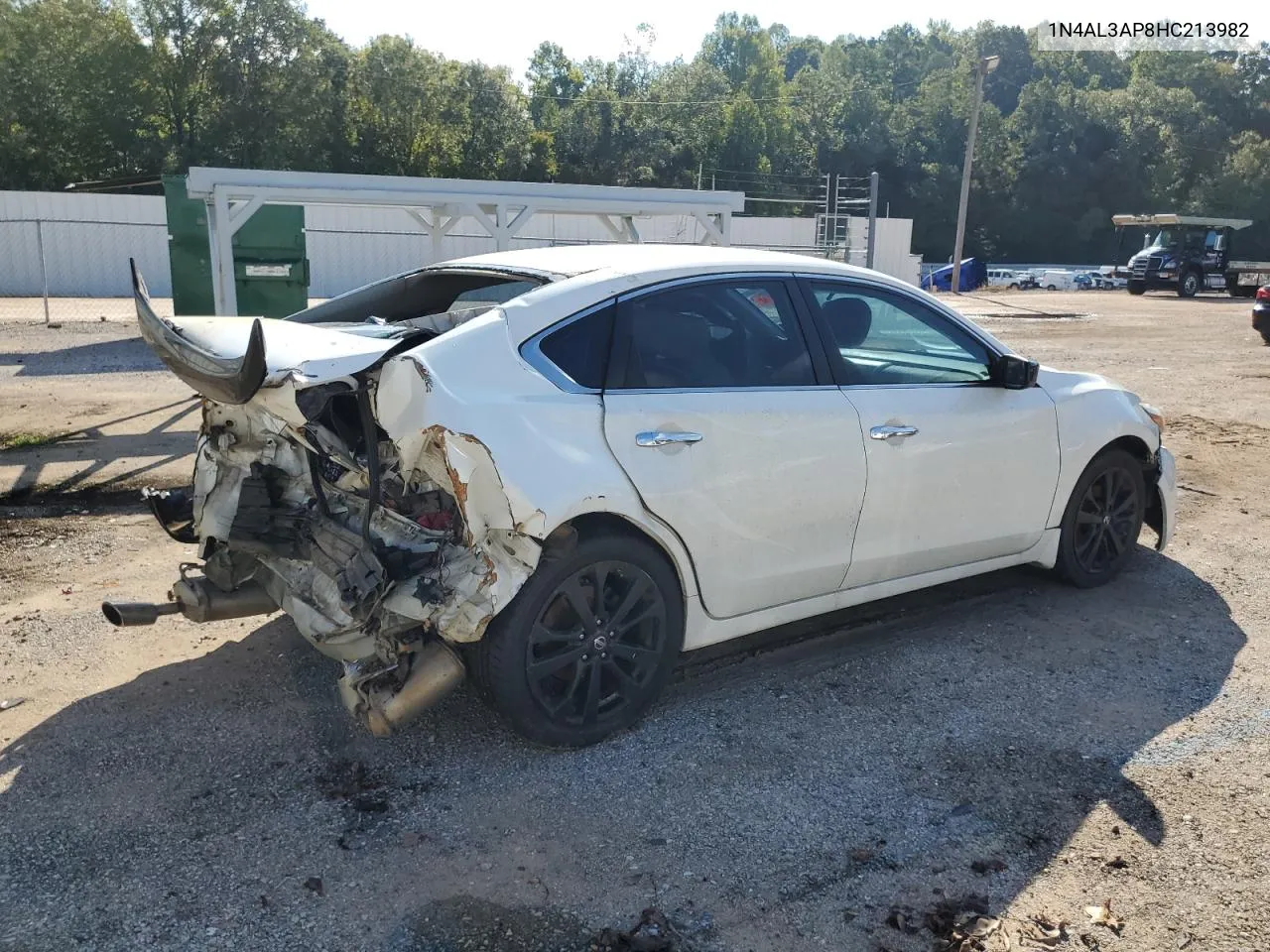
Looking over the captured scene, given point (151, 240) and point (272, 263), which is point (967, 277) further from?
point (272, 263)

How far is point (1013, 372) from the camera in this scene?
4.75 meters

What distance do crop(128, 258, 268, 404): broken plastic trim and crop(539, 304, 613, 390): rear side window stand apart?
945 millimetres

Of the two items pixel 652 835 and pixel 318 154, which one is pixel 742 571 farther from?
pixel 318 154

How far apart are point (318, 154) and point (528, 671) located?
44684 mm

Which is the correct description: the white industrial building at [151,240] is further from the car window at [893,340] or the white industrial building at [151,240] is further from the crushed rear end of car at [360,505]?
the crushed rear end of car at [360,505]

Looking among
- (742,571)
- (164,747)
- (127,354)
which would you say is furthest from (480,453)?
(127,354)

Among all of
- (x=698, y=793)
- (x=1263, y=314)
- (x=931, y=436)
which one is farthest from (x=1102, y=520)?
(x=1263, y=314)

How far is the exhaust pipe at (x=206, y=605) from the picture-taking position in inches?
161

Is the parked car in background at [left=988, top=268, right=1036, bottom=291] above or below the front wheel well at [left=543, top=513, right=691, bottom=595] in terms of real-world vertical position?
below

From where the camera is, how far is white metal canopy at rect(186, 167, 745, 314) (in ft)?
34.7

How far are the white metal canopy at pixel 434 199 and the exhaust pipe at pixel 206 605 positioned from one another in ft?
22.5

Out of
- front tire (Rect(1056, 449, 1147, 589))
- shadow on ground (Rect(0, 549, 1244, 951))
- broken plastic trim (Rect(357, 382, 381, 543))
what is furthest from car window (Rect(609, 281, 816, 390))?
front tire (Rect(1056, 449, 1147, 589))

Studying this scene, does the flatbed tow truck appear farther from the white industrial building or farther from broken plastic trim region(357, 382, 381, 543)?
broken plastic trim region(357, 382, 381, 543)

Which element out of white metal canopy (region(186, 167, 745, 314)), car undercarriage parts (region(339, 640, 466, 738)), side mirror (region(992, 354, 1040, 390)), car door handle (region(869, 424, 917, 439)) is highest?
white metal canopy (region(186, 167, 745, 314))
